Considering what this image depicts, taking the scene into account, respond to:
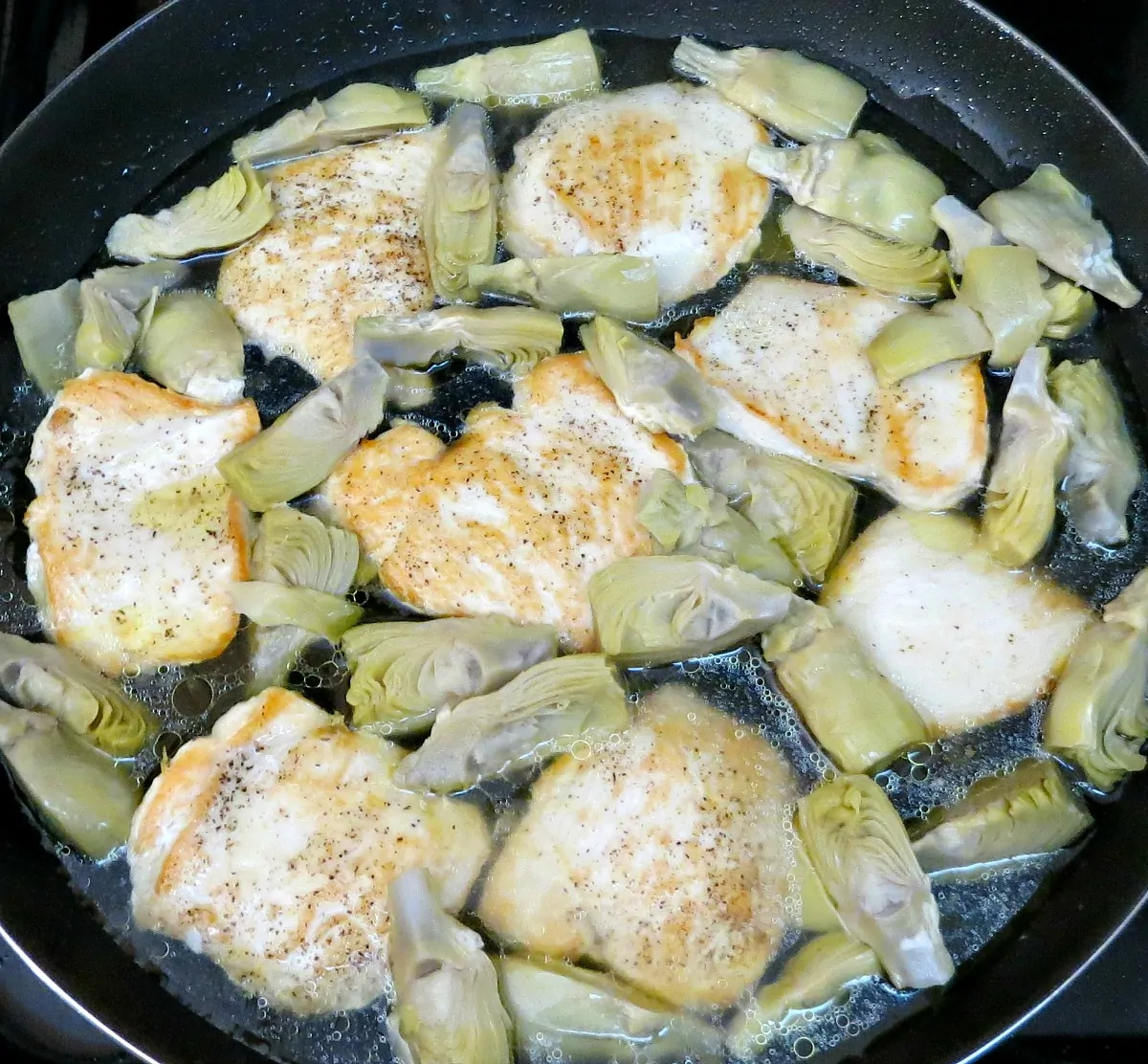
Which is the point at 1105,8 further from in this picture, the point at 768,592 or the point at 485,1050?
the point at 485,1050

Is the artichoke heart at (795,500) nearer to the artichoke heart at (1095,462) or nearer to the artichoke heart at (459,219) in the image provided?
the artichoke heart at (1095,462)

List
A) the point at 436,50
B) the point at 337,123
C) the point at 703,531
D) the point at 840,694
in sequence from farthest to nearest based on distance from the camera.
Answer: the point at 436,50, the point at 337,123, the point at 703,531, the point at 840,694

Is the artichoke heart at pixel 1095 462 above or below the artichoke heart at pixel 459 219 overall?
below

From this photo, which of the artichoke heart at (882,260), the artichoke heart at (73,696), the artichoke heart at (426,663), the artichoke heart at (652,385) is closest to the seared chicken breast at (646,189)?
the artichoke heart at (882,260)

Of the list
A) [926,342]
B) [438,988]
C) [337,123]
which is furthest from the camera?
[337,123]

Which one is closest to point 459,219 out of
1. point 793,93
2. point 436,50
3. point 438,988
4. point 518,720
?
point 436,50

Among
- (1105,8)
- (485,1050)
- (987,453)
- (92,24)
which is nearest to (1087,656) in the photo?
(987,453)

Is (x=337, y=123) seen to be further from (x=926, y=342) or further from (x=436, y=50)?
(x=926, y=342)
